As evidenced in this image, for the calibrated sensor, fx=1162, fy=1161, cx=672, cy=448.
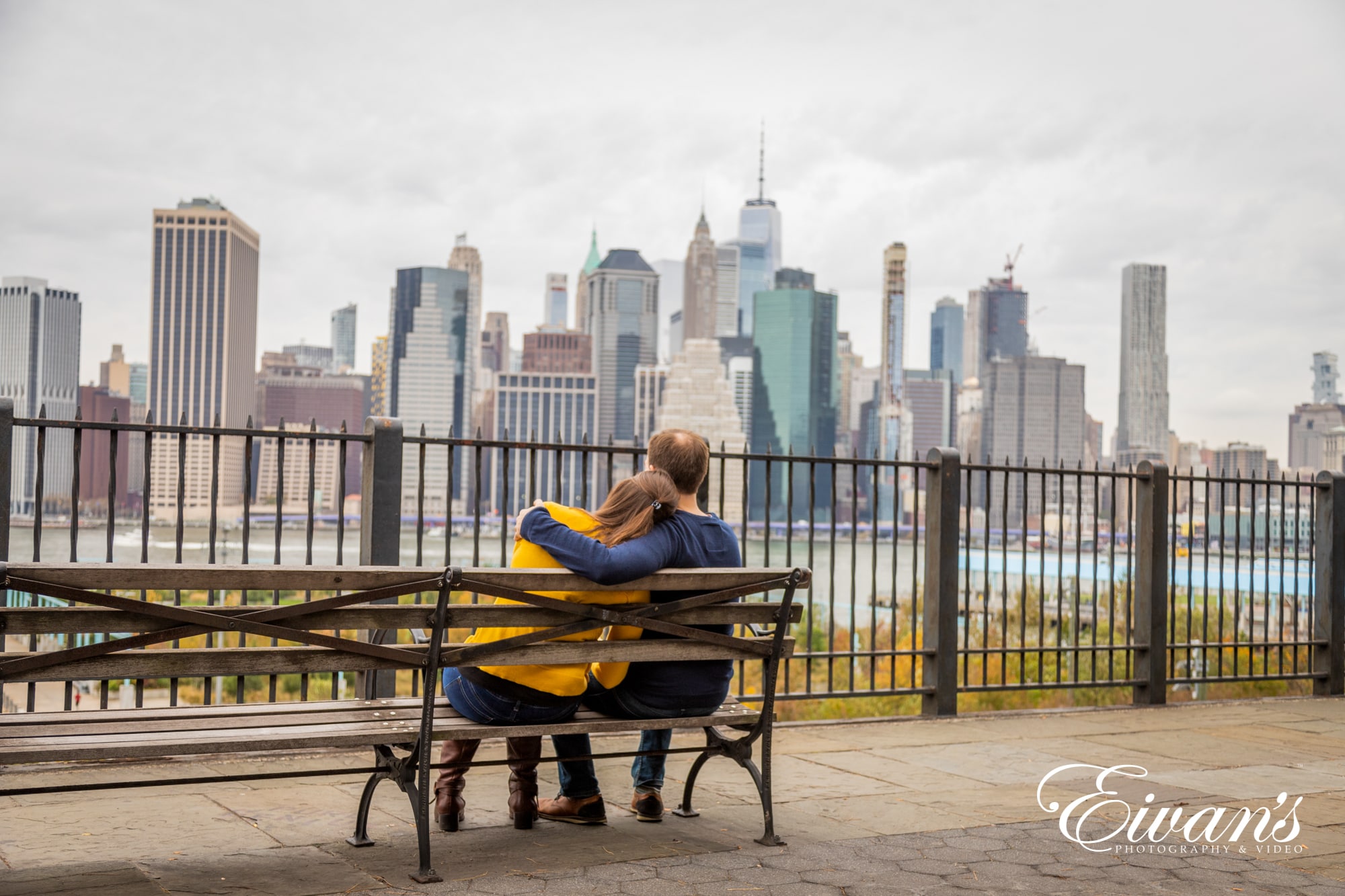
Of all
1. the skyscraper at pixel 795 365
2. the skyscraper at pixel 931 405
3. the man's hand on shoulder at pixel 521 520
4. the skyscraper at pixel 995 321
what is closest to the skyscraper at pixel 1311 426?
the man's hand on shoulder at pixel 521 520

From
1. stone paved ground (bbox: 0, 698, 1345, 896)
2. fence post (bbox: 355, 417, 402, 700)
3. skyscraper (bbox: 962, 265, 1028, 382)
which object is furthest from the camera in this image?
skyscraper (bbox: 962, 265, 1028, 382)

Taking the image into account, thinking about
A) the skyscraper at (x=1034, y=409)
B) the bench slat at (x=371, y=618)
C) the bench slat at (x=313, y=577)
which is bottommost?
the bench slat at (x=371, y=618)

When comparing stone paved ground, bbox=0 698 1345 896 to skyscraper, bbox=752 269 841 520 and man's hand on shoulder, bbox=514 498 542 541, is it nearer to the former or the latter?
man's hand on shoulder, bbox=514 498 542 541

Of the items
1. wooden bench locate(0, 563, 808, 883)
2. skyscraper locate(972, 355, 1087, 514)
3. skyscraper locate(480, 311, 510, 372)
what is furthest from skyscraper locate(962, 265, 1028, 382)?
wooden bench locate(0, 563, 808, 883)

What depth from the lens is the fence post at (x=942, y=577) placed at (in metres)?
6.58

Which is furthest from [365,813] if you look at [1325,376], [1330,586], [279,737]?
[1325,376]

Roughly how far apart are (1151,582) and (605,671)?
4967 mm

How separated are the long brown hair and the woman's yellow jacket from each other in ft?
0.20

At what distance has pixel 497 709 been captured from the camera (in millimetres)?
3508

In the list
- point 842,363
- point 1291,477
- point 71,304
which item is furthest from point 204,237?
point 1291,477

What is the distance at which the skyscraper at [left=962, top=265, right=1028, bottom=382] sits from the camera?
182 meters

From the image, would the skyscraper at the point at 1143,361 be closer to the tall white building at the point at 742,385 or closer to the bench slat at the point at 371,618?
the tall white building at the point at 742,385

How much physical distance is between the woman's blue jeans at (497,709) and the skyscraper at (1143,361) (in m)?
128

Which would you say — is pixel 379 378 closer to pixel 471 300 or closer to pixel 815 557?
pixel 471 300
